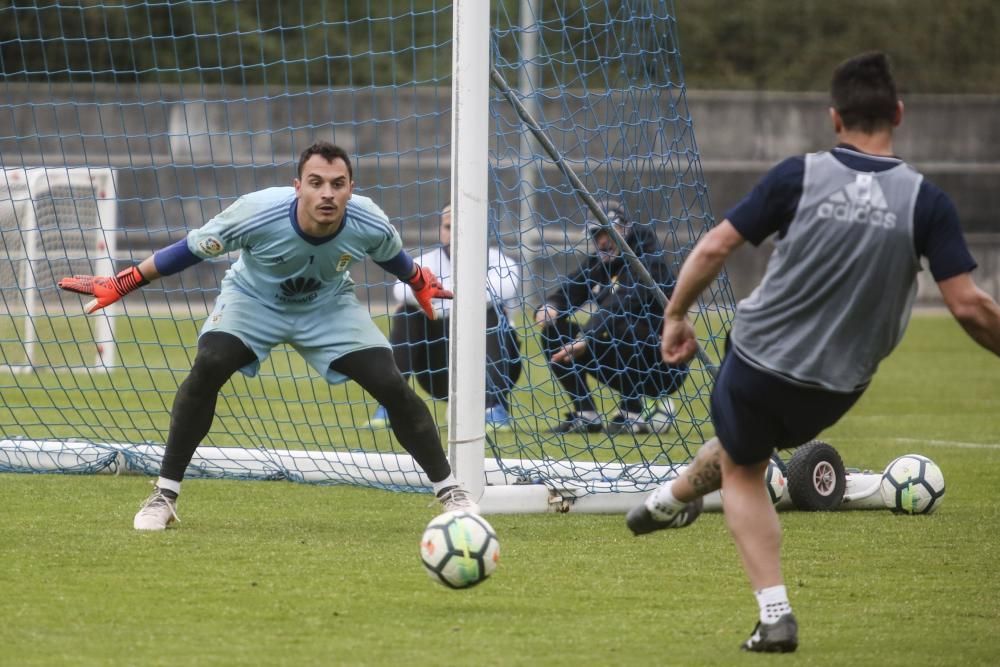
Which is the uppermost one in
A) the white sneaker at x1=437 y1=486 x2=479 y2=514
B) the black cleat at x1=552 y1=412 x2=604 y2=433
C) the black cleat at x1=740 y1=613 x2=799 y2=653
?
the black cleat at x1=740 y1=613 x2=799 y2=653

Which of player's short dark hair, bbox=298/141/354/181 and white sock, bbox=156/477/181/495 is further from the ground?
player's short dark hair, bbox=298/141/354/181

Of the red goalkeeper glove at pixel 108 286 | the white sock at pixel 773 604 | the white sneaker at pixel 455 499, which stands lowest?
the white sneaker at pixel 455 499

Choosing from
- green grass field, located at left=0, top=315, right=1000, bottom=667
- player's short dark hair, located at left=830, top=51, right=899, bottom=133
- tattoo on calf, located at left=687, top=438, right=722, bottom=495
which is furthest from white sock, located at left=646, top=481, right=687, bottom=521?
player's short dark hair, located at left=830, top=51, right=899, bottom=133

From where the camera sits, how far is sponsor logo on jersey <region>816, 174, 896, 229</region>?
3.92 metres

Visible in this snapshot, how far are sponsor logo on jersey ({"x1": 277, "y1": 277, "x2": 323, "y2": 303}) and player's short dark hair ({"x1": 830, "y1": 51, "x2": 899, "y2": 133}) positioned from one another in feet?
8.80

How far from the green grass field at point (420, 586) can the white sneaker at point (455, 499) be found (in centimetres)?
21

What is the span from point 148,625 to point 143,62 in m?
19.2

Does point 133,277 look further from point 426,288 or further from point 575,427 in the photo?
point 575,427

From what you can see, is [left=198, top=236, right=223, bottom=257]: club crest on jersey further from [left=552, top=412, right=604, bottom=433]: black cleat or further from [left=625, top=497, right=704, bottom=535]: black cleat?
[left=552, top=412, right=604, bottom=433]: black cleat

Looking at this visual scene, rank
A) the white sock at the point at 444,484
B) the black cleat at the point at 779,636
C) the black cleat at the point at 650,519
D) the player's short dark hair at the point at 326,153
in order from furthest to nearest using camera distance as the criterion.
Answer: the white sock at the point at 444,484 < the player's short dark hair at the point at 326,153 < the black cleat at the point at 650,519 < the black cleat at the point at 779,636

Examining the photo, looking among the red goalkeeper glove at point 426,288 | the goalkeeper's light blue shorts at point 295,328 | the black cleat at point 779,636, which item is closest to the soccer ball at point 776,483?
the red goalkeeper glove at point 426,288

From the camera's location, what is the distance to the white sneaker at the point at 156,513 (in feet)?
19.5

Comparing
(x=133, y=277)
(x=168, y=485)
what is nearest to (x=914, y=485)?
(x=168, y=485)

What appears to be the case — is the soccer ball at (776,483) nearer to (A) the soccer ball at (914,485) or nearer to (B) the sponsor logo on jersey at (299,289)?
(A) the soccer ball at (914,485)
